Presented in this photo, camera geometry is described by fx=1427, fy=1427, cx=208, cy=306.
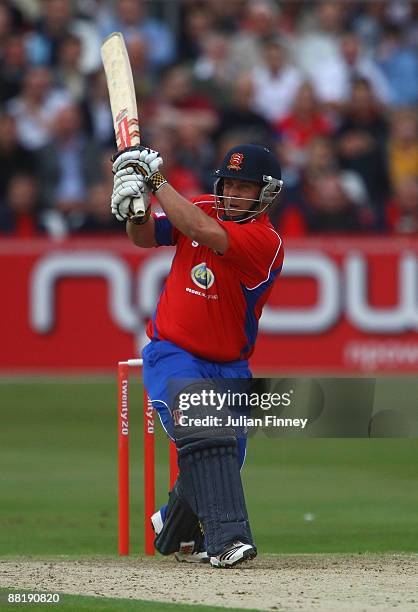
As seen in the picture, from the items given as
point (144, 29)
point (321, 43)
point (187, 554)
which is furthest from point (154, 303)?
point (187, 554)

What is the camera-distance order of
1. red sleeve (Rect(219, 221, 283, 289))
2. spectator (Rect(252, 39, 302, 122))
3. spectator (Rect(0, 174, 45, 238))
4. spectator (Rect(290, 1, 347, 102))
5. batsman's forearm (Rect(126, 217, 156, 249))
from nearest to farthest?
1. red sleeve (Rect(219, 221, 283, 289))
2. batsman's forearm (Rect(126, 217, 156, 249))
3. spectator (Rect(0, 174, 45, 238))
4. spectator (Rect(252, 39, 302, 122))
5. spectator (Rect(290, 1, 347, 102))

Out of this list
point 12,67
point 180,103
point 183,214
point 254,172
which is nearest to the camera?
point 183,214

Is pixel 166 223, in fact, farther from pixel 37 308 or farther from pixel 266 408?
pixel 37 308

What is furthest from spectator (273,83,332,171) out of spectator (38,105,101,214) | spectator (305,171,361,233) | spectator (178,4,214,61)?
spectator (38,105,101,214)

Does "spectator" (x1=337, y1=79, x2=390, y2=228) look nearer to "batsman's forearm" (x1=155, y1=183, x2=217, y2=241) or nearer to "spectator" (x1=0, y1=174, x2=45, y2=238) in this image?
"spectator" (x1=0, y1=174, x2=45, y2=238)

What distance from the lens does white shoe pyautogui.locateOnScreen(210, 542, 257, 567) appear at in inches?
239

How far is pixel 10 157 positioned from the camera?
15023mm

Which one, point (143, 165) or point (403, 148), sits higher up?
point (403, 148)

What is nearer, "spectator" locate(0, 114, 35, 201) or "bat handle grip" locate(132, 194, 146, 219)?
"bat handle grip" locate(132, 194, 146, 219)

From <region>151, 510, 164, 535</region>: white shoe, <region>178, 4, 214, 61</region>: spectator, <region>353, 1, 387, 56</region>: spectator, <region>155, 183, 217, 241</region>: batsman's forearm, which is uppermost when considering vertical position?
<region>353, 1, 387, 56</region>: spectator

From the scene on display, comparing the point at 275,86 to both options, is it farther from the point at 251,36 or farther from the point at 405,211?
the point at 405,211

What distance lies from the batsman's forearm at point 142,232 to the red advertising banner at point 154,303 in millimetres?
7345

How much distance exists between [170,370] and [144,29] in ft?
36.2

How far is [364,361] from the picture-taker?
14.0 meters
